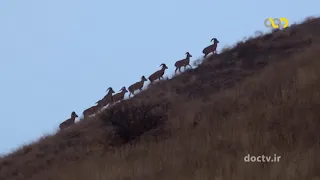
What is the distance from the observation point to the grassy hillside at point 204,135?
6.33 metres

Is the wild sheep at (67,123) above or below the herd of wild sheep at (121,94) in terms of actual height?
below

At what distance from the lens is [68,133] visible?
1455cm

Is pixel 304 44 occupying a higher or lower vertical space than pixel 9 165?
higher

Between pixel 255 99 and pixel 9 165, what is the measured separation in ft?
24.3

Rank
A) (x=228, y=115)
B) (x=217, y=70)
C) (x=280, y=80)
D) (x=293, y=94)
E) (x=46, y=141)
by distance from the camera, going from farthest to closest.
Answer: (x=217, y=70) < (x=46, y=141) < (x=280, y=80) < (x=228, y=115) < (x=293, y=94)

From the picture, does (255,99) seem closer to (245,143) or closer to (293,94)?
(293,94)

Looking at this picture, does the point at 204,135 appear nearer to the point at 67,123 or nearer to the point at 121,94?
the point at 121,94

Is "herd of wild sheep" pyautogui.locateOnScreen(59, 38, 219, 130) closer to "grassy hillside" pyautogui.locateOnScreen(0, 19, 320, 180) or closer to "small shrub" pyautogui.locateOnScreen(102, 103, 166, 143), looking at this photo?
"grassy hillside" pyautogui.locateOnScreen(0, 19, 320, 180)

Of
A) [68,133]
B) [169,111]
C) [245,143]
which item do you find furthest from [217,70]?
[245,143]
